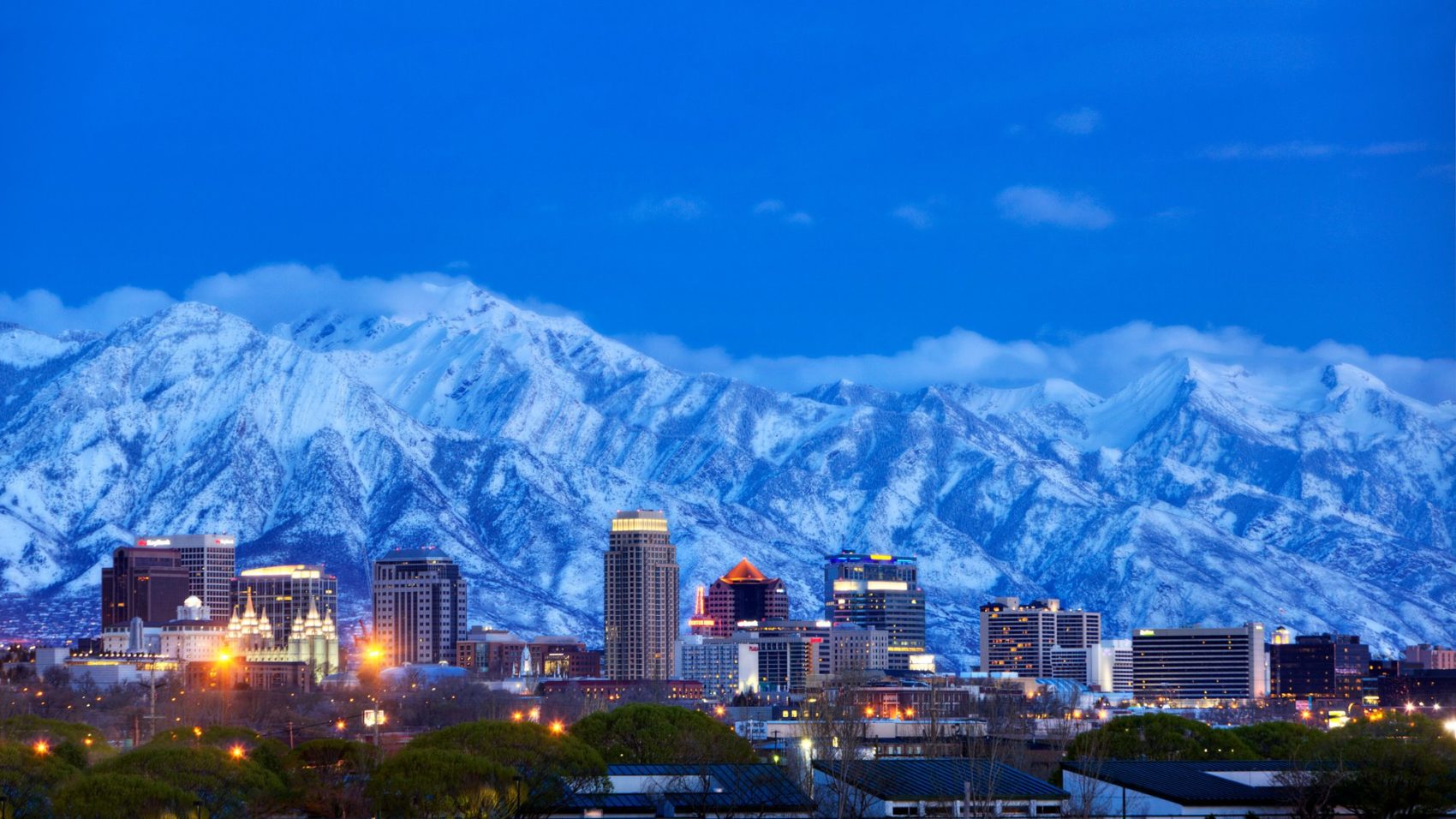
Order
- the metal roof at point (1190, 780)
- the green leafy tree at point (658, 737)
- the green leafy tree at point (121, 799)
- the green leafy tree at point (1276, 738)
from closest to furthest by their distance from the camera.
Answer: the green leafy tree at point (121, 799) → the metal roof at point (1190, 780) → the green leafy tree at point (658, 737) → the green leafy tree at point (1276, 738)

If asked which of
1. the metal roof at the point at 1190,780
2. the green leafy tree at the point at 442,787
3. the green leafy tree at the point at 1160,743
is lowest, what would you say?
the green leafy tree at the point at 1160,743

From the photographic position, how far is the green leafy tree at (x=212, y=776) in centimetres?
9119

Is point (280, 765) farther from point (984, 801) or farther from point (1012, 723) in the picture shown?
point (1012, 723)

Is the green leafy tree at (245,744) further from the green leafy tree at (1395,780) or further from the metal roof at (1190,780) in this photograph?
the green leafy tree at (1395,780)

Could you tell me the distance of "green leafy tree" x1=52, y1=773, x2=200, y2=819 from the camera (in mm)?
83812

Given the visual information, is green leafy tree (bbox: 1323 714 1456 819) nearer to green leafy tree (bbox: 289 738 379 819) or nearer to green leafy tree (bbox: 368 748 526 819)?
green leafy tree (bbox: 368 748 526 819)

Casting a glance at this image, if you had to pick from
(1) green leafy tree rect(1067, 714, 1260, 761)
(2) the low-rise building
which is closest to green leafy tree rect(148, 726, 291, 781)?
(2) the low-rise building

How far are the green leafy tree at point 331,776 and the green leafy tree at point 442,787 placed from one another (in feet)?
11.0

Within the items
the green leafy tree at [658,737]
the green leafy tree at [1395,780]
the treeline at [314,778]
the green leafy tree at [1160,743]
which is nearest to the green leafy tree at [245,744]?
the treeline at [314,778]

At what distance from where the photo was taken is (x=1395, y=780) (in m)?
103

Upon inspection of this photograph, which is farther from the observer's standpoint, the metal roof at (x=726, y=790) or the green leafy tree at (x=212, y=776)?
the metal roof at (x=726, y=790)

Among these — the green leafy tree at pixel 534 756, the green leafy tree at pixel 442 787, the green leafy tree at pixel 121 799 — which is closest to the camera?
the green leafy tree at pixel 121 799

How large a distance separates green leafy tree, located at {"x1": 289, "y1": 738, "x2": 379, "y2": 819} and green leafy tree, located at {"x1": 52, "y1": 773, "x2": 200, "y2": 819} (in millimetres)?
9742

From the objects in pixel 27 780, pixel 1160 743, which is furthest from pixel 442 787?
pixel 1160 743
